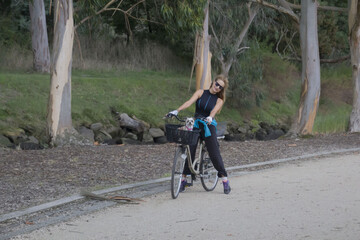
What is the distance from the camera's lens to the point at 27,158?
1215 cm

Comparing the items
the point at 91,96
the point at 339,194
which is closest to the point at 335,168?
the point at 339,194

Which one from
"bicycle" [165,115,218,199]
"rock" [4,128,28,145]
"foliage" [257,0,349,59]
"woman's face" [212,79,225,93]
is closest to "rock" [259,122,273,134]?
"foliage" [257,0,349,59]

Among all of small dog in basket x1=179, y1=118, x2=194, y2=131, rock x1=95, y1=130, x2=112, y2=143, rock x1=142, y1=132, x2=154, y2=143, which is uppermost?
small dog in basket x1=179, y1=118, x2=194, y2=131

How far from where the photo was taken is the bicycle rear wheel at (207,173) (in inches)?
365

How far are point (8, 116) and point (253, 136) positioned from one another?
393 inches

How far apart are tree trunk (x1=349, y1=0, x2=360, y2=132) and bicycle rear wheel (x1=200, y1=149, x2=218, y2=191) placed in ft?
38.0

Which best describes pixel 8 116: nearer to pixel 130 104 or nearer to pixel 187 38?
pixel 130 104

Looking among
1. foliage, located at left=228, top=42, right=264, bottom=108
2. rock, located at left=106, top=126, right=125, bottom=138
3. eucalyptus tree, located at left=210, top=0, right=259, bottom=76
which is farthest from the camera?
foliage, located at left=228, top=42, right=264, bottom=108

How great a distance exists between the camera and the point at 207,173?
9.37 metres

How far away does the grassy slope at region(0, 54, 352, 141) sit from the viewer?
68.5ft

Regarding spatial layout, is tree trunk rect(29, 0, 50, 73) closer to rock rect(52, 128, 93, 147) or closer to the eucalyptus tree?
the eucalyptus tree

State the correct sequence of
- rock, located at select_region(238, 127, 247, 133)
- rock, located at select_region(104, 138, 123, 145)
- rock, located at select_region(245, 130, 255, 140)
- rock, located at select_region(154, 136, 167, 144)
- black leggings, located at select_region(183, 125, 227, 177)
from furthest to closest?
rock, located at select_region(238, 127, 247, 133)
rock, located at select_region(245, 130, 255, 140)
rock, located at select_region(154, 136, 167, 144)
rock, located at select_region(104, 138, 123, 145)
black leggings, located at select_region(183, 125, 227, 177)

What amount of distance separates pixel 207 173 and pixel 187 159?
557mm

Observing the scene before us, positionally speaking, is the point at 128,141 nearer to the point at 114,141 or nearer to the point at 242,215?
the point at 114,141
